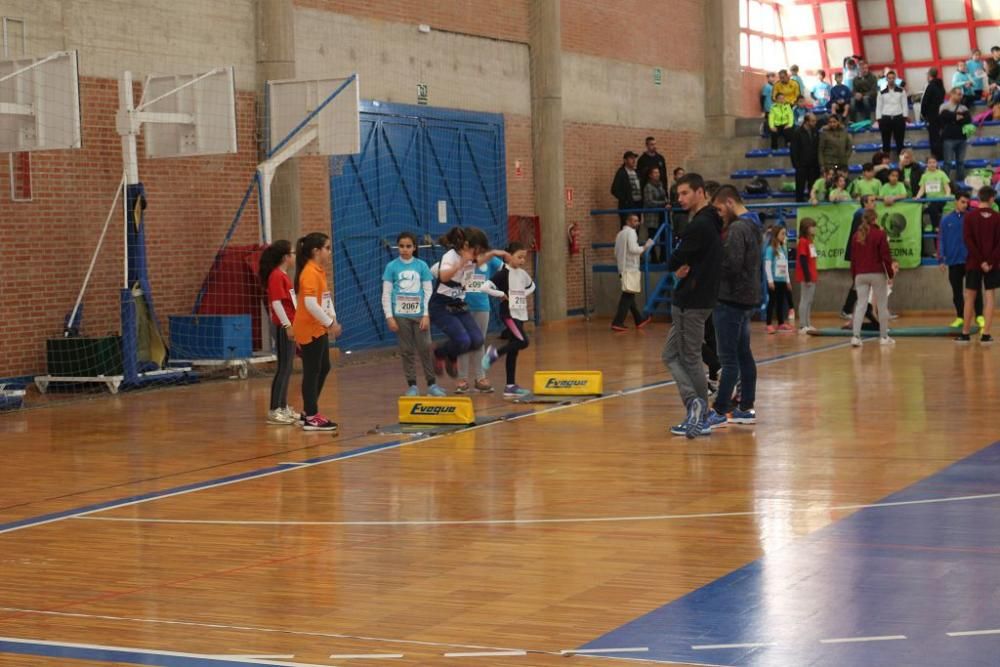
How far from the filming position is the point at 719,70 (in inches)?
1307

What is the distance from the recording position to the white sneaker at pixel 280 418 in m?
13.7

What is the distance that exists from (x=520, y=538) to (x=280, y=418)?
19.3 feet

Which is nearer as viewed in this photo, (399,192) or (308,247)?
(308,247)

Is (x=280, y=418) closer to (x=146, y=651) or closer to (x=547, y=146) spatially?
(x=146, y=651)

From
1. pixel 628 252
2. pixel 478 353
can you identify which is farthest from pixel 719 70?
pixel 478 353

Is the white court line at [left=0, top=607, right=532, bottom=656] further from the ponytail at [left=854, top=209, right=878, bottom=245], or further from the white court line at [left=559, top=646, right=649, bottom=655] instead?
the ponytail at [left=854, top=209, right=878, bottom=245]

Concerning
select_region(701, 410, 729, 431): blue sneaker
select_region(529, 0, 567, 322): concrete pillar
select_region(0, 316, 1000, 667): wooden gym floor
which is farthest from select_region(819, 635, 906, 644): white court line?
select_region(529, 0, 567, 322): concrete pillar

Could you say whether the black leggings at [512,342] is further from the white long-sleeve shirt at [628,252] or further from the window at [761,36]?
the window at [761,36]

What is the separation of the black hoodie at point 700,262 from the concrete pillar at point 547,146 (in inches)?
610

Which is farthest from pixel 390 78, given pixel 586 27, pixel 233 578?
pixel 233 578

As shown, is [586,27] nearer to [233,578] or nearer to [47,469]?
[47,469]

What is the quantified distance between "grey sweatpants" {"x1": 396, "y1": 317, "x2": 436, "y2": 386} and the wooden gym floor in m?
A: 0.58

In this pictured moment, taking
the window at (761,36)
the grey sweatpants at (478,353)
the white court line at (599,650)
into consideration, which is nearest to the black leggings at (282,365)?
the grey sweatpants at (478,353)

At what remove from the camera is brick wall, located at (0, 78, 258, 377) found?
683 inches
